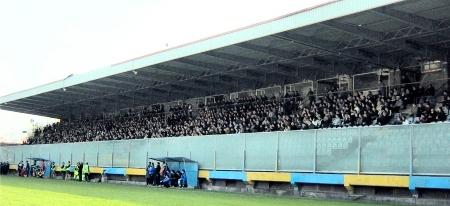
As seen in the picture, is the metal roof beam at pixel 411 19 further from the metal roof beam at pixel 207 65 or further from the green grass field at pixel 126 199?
the metal roof beam at pixel 207 65

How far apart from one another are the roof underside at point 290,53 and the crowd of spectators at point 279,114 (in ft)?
4.50

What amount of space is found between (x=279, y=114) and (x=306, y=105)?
149 cm

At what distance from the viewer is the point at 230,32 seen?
25.5 m

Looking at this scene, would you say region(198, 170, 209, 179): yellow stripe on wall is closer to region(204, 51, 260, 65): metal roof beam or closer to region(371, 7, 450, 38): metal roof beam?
region(204, 51, 260, 65): metal roof beam

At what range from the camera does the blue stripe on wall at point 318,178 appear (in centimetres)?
2125

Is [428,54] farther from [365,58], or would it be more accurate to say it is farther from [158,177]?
[158,177]

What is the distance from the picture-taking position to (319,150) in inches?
875

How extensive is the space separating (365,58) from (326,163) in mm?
6986

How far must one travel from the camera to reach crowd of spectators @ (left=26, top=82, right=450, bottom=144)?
23.0m

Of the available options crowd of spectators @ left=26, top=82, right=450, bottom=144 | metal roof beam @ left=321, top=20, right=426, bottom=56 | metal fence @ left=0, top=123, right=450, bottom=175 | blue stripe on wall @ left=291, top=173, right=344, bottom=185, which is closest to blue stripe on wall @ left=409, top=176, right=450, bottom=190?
metal fence @ left=0, top=123, right=450, bottom=175

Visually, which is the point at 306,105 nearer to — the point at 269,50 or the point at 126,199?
the point at 269,50

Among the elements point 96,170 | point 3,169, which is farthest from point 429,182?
point 3,169

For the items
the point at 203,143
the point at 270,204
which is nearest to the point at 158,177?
the point at 203,143

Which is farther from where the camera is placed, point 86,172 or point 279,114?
point 86,172
